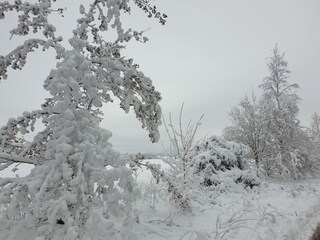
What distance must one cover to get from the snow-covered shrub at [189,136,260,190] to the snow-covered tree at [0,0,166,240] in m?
6.87

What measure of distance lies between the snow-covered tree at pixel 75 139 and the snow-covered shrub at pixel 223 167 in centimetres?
687

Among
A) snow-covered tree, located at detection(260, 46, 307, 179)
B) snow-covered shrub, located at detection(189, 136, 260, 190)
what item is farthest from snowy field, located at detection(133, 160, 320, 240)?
snow-covered tree, located at detection(260, 46, 307, 179)

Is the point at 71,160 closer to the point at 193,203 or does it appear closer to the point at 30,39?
the point at 30,39

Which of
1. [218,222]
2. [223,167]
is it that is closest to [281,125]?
[223,167]

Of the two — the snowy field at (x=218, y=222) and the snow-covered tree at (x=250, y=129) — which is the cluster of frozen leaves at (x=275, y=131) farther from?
the snowy field at (x=218, y=222)

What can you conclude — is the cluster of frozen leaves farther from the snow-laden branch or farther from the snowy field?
the snow-laden branch

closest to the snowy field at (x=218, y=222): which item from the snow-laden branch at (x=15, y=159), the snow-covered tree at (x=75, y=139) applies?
the snow-covered tree at (x=75, y=139)

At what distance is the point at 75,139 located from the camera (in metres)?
3.25

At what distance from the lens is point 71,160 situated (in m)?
3.02

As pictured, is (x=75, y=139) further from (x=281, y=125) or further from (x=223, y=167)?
(x=281, y=125)

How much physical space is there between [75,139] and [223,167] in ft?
29.4

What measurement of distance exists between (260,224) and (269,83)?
1908cm

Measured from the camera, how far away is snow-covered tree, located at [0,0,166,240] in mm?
2898

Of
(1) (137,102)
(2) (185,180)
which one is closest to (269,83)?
(2) (185,180)
